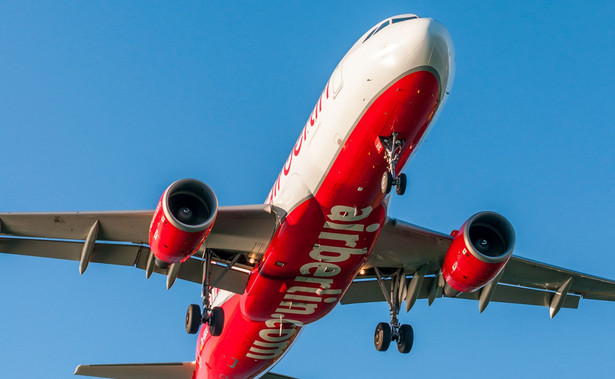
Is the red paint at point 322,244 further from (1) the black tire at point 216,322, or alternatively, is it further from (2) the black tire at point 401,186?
(1) the black tire at point 216,322

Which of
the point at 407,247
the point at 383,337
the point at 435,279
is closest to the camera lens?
the point at 407,247

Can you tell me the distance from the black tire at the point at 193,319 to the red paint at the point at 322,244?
3.82ft

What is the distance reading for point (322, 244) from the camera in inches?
762

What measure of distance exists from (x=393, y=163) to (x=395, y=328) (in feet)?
23.1

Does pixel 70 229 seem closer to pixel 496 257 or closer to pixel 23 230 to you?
pixel 23 230

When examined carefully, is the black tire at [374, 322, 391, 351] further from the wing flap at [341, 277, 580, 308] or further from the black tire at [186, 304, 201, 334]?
the black tire at [186, 304, 201, 334]

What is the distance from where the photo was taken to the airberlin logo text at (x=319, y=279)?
18984 mm

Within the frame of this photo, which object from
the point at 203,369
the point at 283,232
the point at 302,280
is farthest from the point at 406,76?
the point at 203,369

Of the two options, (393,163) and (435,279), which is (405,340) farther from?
(393,163)

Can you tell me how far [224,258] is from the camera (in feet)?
72.3

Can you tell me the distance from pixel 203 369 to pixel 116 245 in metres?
4.88

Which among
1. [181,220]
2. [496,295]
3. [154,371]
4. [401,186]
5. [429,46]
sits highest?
[429,46]

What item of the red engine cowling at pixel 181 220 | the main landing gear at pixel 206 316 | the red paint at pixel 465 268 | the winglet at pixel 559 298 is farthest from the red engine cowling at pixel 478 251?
the red engine cowling at pixel 181 220

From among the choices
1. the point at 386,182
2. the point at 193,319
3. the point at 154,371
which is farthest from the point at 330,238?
the point at 154,371
